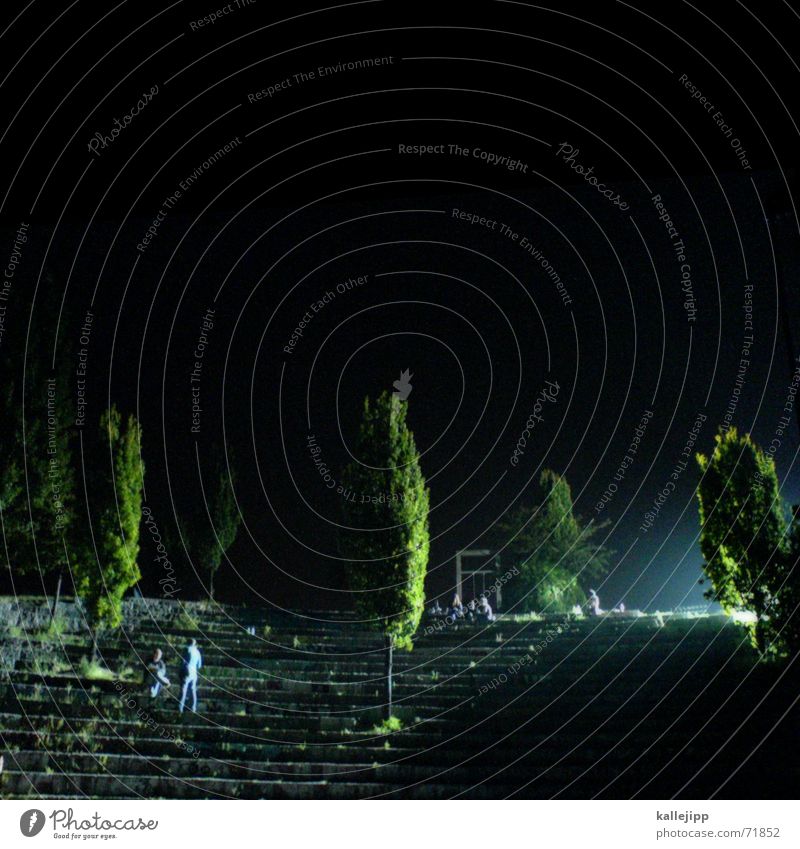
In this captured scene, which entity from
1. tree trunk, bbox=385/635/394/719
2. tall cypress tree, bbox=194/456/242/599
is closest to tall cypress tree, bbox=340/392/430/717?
tree trunk, bbox=385/635/394/719

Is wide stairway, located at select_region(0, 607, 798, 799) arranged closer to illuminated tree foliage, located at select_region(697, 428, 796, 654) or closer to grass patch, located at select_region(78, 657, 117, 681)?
grass patch, located at select_region(78, 657, 117, 681)

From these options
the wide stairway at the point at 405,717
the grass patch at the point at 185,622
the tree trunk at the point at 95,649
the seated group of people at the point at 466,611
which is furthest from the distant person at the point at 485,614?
the tree trunk at the point at 95,649

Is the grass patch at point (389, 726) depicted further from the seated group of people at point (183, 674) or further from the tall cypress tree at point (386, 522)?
the seated group of people at point (183, 674)

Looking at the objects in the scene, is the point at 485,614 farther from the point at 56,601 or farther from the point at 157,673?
the point at 56,601

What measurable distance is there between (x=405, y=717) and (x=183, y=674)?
10.4 feet

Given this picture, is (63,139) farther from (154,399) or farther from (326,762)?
(326,762)

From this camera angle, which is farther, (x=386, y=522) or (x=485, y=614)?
(x=485, y=614)

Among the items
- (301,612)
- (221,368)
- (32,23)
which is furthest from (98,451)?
(32,23)

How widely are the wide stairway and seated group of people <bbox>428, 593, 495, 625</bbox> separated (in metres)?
0.23

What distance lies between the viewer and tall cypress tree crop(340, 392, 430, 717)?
11109 millimetres

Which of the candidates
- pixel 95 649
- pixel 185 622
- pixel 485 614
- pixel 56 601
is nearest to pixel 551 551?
pixel 485 614

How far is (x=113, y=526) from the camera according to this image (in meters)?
12.6

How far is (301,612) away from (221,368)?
4.13 meters

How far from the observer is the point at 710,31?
5750 mm
